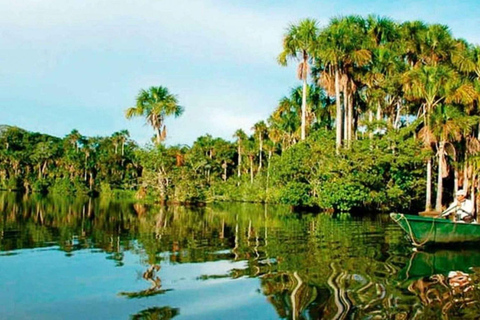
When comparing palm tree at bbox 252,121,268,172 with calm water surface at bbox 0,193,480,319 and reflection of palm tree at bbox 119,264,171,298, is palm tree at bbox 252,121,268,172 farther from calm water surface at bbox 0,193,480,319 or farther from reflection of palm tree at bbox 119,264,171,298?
reflection of palm tree at bbox 119,264,171,298

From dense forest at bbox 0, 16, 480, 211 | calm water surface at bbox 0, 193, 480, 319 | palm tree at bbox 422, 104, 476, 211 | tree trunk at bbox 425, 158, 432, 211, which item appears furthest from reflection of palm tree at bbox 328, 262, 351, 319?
tree trunk at bbox 425, 158, 432, 211

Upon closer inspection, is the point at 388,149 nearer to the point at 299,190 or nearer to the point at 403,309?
the point at 299,190

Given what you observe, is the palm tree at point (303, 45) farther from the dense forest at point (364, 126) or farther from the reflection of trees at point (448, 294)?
the reflection of trees at point (448, 294)

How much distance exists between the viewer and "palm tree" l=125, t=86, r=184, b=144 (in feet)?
149

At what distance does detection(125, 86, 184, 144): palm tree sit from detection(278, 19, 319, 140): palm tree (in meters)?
12.1

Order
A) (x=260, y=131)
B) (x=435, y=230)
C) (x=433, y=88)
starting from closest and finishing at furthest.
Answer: (x=435, y=230), (x=433, y=88), (x=260, y=131)

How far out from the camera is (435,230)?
13359 millimetres

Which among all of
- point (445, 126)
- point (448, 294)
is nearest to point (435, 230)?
point (448, 294)

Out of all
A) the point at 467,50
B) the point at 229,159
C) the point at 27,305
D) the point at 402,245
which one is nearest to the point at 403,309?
the point at 27,305

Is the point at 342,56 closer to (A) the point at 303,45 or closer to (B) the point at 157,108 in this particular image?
(A) the point at 303,45

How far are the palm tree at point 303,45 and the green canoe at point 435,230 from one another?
23841 mm

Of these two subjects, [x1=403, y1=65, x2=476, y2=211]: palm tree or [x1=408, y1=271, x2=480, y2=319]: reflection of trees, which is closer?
[x1=408, y1=271, x2=480, y2=319]: reflection of trees

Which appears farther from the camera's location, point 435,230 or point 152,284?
point 435,230

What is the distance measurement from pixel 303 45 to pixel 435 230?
25.5 m
